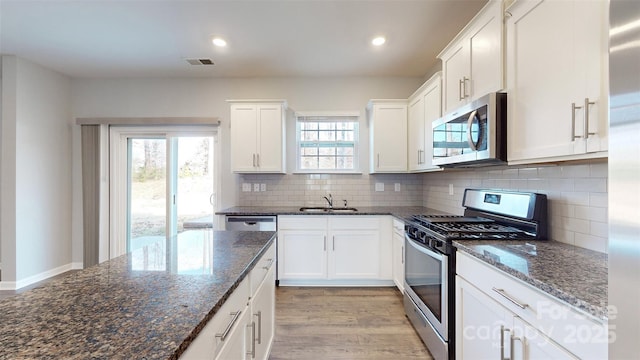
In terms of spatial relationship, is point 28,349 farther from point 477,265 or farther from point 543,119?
point 543,119

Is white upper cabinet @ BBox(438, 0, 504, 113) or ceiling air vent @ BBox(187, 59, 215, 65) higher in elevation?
ceiling air vent @ BBox(187, 59, 215, 65)

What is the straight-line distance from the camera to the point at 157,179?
4156 millimetres

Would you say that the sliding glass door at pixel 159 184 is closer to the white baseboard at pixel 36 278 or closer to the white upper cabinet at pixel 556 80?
the white baseboard at pixel 36 278

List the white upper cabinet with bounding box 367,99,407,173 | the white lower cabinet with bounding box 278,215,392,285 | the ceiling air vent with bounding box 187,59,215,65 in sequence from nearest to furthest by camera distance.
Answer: the white lower cabinet with bounding box 278,215,392,285 → the ceiling air vent with bounding box 187,59,215,65 → the white upper cabinet with bounding box 367,99,407,173

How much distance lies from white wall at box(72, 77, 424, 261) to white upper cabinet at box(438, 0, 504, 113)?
158cm

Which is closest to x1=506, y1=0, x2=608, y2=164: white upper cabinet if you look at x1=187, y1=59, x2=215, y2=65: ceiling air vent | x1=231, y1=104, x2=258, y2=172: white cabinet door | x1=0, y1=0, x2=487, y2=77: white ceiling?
x1=0, y1=0, x2=487, y2=77: white ceiling

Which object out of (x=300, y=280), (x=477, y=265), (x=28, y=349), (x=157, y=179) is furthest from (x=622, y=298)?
(x=157, y=179)

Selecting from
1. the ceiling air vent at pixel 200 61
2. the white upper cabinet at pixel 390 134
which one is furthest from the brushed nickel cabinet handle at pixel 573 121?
the ceiling air vent at pixel 200 61

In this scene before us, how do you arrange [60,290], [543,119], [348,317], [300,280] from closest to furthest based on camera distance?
[60,290], [543,119], [348,317], [300,280]

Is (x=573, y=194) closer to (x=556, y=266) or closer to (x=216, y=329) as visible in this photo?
(x=556, y=266)

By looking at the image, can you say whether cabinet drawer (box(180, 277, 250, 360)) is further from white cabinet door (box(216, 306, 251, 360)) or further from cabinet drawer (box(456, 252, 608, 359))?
cabinet drawer (box(456, 252, 608, 359))

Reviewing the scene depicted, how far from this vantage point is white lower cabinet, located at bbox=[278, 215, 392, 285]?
3244mm

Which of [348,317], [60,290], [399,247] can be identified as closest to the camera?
[60,290]

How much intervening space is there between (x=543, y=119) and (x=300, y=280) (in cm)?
274
